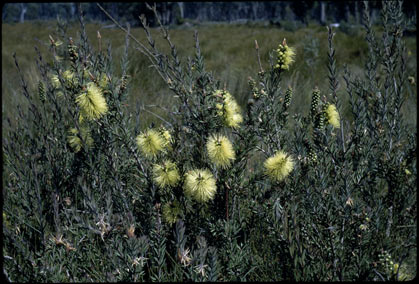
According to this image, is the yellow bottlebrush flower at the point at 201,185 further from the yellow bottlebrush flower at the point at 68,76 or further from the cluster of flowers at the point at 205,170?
the yellow bottlebrush flower at the point at 68,76

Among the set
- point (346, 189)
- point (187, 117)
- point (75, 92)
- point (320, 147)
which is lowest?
point (346, 189)

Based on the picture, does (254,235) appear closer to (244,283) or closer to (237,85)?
(244,283)

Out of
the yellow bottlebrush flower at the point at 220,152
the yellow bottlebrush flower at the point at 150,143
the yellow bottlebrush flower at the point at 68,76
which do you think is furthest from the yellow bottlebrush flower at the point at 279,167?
the yellow bottlebrush flower at the point at 68,76

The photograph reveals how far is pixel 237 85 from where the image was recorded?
5559mm

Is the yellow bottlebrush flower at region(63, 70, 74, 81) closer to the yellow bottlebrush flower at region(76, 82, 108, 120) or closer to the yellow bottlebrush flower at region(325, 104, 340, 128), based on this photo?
the yellow bottlebrush flower at region(76, 82, 108, 120)

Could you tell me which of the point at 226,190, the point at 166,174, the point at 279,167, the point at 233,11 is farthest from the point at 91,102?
the point at 233,11

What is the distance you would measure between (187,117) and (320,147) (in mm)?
709

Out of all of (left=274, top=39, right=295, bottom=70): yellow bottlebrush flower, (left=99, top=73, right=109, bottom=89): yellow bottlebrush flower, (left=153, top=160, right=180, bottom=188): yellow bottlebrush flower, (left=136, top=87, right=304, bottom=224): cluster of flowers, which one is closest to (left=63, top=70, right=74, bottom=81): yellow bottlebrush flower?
(left=99, top=73, right=109, bottom=89): yellow bottlebrush flower

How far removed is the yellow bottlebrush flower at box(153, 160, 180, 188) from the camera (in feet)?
5.29

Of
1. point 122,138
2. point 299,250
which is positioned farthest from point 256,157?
point 299,250

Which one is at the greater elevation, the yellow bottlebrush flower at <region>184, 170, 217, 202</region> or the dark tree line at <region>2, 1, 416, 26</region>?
the dark tree line at <region>2, 1, 416, 26</region>

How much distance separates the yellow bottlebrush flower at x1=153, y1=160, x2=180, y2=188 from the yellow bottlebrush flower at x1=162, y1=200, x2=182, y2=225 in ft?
0.45

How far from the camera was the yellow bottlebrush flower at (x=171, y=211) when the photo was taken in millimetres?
1715

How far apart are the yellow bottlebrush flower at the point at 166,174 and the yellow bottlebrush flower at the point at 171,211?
0.45ft
